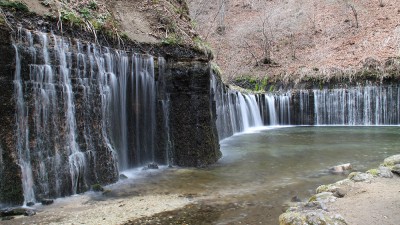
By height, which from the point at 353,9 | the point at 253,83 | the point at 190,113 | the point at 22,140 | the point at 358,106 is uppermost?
the point at 353,9

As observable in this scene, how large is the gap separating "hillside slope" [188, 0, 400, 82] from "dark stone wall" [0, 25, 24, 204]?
22.4 meters

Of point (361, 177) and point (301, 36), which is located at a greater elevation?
point (301, 36)

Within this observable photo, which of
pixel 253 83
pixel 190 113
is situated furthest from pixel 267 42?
pixel 190 113

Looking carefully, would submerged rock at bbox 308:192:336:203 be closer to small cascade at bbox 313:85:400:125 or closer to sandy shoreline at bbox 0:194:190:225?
sandy shoreline at bbox 0:194:190:225

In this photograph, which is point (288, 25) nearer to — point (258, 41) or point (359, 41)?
point (258, 41)

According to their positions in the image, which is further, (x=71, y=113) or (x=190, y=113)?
(x=190, y=113)

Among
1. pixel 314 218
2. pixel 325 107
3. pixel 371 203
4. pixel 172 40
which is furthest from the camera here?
pixel 325 107

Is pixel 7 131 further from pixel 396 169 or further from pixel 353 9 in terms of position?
pixel 353 9

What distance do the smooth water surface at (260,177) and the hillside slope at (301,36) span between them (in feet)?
47.6

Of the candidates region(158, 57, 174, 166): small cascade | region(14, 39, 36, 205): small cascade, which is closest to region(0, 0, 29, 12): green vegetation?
region(14, 39, 36, 205): small cascade

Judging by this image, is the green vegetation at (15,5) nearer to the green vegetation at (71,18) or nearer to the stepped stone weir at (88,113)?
the stepped stone weir at (88,113)

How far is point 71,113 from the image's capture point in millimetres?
7262

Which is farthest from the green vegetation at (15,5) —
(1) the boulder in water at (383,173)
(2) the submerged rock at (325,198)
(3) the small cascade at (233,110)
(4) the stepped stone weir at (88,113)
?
(3) the small cascade at (233,110)

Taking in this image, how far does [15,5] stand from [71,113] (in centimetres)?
234
